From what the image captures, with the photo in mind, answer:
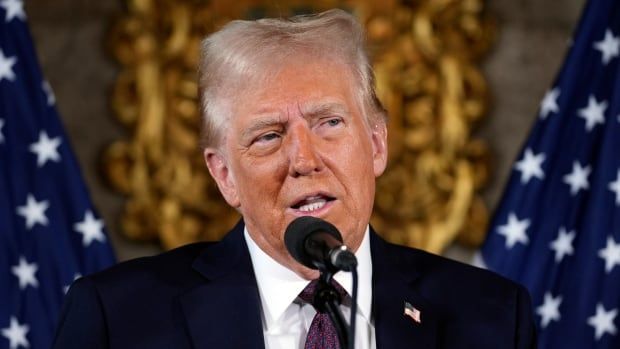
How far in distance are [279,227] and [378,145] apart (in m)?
0.37

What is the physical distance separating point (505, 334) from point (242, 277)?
2.21ft

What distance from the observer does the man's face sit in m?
2.56

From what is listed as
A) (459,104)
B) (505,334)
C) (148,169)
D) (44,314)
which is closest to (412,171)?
(459,104)

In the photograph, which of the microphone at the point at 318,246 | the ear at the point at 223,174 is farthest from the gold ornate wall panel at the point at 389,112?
the microphone at the point at 318,246

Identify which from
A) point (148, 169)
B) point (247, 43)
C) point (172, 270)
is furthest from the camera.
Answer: point (148, 169)

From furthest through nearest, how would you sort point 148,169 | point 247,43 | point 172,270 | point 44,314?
Answer: 1. point 148,169
2. point 44,314
3. point 172,270
4. point 247,43

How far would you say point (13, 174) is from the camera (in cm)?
400

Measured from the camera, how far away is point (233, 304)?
2.73 metres

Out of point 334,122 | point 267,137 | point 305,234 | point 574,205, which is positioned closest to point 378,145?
point 334,122

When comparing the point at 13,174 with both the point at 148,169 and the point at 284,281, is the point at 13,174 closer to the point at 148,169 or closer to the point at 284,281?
the point at 148,169

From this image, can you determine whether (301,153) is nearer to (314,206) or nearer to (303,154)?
(303,154)

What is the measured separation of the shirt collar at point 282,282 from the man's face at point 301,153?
3cm

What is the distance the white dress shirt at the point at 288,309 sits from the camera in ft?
8.82

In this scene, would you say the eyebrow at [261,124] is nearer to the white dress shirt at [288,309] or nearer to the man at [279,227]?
the man at [279,227]
